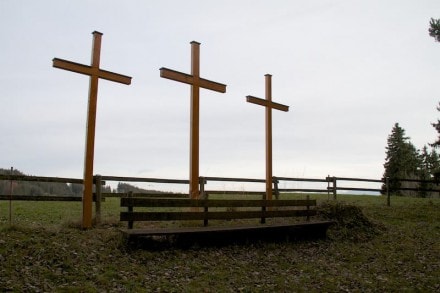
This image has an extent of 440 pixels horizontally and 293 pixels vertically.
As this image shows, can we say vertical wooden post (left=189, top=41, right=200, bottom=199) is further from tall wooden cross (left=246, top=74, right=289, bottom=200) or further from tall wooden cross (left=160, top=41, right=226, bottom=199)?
tall wooden cross (left=246, top=74, right=289, bottom=200)

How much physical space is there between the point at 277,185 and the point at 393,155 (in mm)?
33804

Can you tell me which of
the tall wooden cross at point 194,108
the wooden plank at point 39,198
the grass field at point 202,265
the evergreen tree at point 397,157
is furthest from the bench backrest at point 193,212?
the evergreen tree at point 397,157

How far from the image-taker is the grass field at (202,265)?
6.46 metres

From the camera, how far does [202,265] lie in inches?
310

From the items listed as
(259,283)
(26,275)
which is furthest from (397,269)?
(26,275)

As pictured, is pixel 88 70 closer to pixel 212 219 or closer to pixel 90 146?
pixel 90 146

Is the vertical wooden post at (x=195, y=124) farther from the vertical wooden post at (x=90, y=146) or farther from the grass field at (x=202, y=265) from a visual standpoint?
the vertical wooden post at (x=90, y=146)

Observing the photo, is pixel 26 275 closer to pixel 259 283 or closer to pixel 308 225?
pixel 259 283

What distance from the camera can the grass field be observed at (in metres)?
6.46

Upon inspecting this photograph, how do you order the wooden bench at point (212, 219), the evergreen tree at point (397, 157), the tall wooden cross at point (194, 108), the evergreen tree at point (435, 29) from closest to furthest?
the wooden bench at point (212, 219)
the tall wooden cross at point (194, 108)
the evergreen tree at point (435, 29)
the evergreen tree at point (397, 157)

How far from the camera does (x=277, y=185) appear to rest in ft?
55.3

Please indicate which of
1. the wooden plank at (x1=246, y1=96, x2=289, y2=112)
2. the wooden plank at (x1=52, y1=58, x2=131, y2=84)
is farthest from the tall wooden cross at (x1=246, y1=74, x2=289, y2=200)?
the wooden plank at (x1=52, y1=58, x2=131, y2=84)

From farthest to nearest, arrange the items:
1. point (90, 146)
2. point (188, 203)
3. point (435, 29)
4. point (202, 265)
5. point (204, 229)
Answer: point (435, 29) → point (90, 146) → point (188, 203) → point (204, 229) → point (202, 265)

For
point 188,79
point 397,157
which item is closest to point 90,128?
point 188,79
